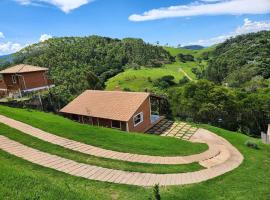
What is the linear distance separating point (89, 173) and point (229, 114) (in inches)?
1244

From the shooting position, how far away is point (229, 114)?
1564 inches

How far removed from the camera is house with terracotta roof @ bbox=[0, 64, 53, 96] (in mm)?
34906

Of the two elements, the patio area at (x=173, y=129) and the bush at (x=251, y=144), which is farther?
the patio area at (x=173, y=129)

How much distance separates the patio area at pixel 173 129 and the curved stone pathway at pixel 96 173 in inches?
465

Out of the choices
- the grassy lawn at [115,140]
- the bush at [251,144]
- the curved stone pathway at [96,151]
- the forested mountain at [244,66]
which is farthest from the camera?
the forested mountain at [244,66]

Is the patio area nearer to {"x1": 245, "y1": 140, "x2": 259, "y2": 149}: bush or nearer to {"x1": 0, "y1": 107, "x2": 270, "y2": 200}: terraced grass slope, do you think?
{"x1": 245, "y1": 140, "x2": 259, "y2": 149}: bush

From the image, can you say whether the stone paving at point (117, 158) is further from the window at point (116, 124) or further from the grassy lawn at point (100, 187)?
the window at point (116, 124)

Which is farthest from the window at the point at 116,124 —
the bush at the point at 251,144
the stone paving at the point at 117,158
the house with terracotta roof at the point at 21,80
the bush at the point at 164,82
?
the bush at the point at 164,82

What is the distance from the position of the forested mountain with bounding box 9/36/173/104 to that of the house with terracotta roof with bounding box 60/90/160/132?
815cm

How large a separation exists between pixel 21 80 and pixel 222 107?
2748 centimetres

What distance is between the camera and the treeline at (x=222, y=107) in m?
38.2

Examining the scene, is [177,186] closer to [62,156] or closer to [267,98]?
[62,156]

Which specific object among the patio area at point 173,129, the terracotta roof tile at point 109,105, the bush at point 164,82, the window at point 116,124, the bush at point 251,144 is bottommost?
the bush at point 164,82

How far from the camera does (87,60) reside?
91375 mm
